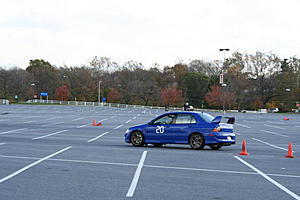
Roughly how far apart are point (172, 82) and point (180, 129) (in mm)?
115129

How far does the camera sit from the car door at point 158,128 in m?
16.9

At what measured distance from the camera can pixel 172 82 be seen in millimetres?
131500

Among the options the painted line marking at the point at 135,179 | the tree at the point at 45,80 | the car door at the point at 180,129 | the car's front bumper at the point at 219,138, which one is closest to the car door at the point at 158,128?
the car door at the point at 180,129

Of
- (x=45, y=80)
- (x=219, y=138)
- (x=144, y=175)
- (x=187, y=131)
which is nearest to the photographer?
(x=144, y=175)

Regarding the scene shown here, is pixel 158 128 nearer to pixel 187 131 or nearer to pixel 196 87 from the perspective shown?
pixel 187 131

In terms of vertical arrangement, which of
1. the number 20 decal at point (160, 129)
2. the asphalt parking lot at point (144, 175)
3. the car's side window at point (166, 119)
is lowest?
the asphalt parking lot at point (144, 175)

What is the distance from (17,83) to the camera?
123 m

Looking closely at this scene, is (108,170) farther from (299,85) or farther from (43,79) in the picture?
(43,79)

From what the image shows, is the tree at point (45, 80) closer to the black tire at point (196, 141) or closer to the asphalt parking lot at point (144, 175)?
the black tire at point (196, 141)

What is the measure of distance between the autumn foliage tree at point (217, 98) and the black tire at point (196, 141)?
90286 mm

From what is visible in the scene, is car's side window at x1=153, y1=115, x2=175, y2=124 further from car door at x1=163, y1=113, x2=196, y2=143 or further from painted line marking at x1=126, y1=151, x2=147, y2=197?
painted line marking at x1=126, y1=151, x2=147, y2=197

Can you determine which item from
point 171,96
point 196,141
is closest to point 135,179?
point 196,141

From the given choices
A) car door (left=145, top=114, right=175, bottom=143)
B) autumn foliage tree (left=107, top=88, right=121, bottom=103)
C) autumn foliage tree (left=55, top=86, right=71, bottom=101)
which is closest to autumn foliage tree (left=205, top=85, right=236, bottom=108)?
autumn foliage tree (left=107, top=88, right=121, bottom=103)

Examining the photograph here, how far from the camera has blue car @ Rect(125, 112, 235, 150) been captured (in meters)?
16.2
